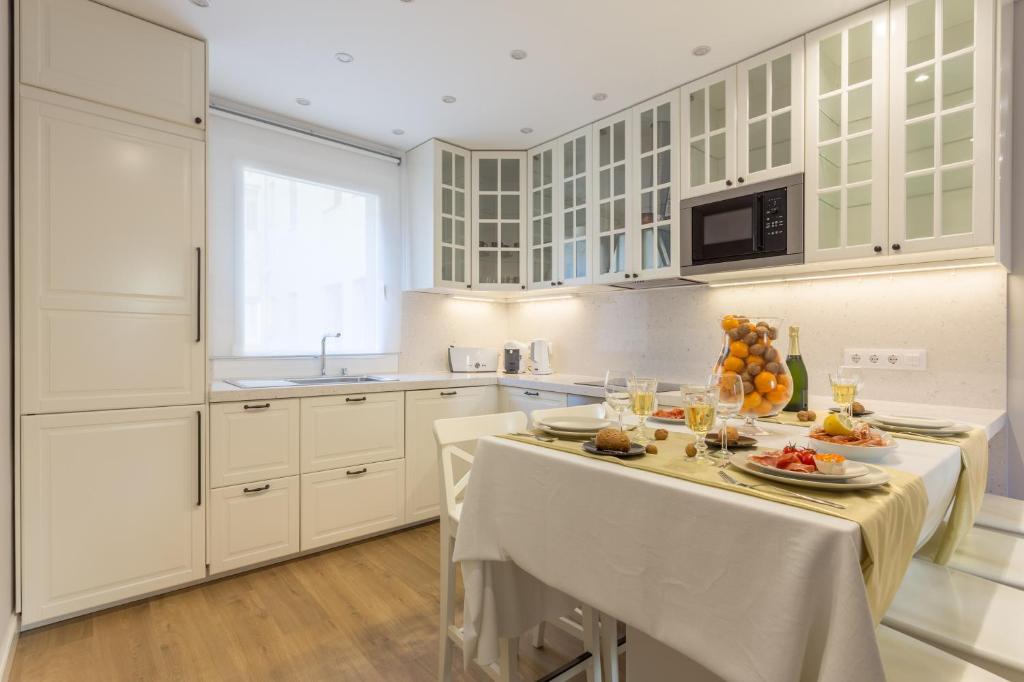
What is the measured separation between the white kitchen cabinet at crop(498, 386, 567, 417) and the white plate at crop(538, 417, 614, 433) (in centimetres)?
Result: 147

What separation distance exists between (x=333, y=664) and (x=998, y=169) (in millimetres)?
2865

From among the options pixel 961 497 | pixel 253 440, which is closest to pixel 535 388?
pixel 253 440

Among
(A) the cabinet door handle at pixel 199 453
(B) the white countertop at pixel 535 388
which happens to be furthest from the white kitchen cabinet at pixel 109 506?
(B) the white countertop at pixel 535 388

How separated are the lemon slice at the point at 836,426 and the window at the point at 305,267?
292 centimetres

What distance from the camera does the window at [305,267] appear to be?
3133mm

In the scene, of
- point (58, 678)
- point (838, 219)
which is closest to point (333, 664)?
point (58, 678)

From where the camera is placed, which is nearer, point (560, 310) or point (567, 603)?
point (567, 603)

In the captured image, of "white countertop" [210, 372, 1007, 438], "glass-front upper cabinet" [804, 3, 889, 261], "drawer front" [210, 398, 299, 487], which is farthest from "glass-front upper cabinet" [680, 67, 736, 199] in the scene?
"drawer front" [210, 398, 299, 487]

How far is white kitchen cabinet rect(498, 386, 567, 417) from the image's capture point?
3.01m

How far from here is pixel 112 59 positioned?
7.04 ft

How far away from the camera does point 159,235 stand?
7.36 feet

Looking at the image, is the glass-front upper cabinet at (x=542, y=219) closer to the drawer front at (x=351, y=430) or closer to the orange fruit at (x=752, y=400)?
the drawer front at (x=351, y=430)

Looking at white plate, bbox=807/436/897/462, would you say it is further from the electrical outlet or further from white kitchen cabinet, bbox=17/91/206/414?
white kitchen cabinet, bbox=17/91/206/414

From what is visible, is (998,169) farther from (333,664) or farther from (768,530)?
(333,664)
